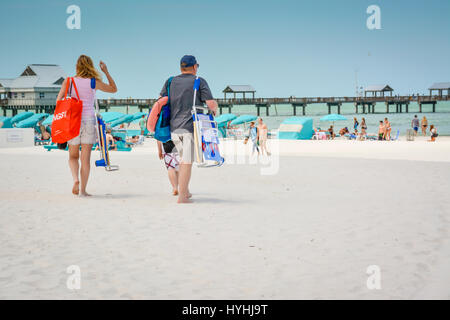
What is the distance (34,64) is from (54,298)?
236 ft

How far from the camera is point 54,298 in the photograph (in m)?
2.78

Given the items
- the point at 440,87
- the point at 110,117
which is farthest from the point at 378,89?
the point at 110,117

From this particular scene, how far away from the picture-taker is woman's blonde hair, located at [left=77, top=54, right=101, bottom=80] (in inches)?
220

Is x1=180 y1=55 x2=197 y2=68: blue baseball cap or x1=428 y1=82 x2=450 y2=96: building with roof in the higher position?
x1=428 y1=82 x2=450 y2=96: building with roof

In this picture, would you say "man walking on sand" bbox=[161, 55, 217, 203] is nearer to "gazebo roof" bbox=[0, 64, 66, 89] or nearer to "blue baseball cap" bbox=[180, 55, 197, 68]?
"blue baseball cap" bbox=[180, 55, 197, 68]

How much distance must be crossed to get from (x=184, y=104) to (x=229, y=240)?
168cm

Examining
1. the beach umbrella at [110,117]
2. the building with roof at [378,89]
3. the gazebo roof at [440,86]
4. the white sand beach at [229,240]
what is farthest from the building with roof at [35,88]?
the gazebo roof at [440,86]

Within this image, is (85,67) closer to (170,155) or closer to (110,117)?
(170,155)

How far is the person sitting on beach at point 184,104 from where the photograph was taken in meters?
5.16

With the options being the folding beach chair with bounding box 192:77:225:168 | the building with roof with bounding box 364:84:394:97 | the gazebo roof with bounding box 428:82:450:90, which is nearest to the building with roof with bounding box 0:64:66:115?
the building with roof with bounding box 364:84:394:97

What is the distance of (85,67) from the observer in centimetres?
559

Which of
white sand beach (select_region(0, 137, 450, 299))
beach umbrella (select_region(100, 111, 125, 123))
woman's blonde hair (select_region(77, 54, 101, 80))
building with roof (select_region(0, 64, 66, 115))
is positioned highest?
building with roof (select_region(0, 64, 66, 115))

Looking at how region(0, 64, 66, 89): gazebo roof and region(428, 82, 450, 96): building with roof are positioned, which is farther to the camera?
region(428, 82, 450, 96): building with roof
